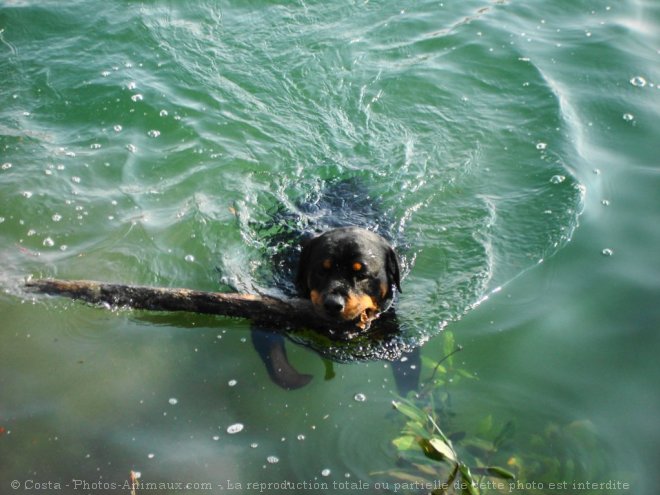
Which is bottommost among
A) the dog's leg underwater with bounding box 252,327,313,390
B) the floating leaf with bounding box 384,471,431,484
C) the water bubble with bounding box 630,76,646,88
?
the dog's leg underwater with bounding box 252,327,313,390

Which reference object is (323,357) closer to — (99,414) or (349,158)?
(99,414)

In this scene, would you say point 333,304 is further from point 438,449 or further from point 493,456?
point 438,449

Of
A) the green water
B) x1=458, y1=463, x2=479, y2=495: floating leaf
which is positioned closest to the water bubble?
the green water

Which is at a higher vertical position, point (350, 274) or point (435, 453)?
point (435, 453)

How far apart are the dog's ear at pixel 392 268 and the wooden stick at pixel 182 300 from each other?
756 mm

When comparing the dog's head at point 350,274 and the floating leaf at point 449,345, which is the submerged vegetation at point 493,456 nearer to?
the floating leaf at point 449,345

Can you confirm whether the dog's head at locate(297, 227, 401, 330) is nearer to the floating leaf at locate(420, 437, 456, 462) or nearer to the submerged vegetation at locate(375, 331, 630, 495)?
the submerged vegetation at locate(375, 331, 630, 495)

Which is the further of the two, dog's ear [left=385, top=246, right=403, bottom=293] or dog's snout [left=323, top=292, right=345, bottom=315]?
dog's ear [left=385, top=246, right=403, bottom=293]

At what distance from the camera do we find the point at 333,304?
15.1ft

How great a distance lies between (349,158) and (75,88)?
3.07m

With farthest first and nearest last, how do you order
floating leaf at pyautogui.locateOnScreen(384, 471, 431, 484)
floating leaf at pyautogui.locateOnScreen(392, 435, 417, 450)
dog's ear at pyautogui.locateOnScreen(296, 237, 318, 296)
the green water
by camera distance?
1. dog's ear at pyautogui.locateOnScreen(296, 237, 318, 296)
2. the green water
3. floating leaf at pyautogui.locateOnScreen(384, 471, 431, 484)
4. floating leaf at pyautogui.locateOnScreen(392, 435, 417, 450)

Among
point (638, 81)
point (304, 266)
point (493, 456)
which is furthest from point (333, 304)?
point (638, 81)

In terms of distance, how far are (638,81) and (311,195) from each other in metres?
4.01

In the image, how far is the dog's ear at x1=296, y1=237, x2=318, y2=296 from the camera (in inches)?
212
